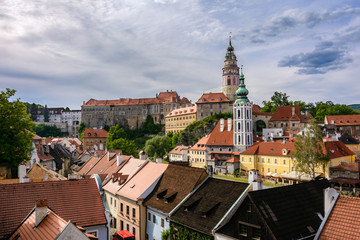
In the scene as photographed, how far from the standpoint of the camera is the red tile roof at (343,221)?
13062 mm

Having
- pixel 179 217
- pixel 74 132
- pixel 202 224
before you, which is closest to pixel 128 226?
pixel 179 217

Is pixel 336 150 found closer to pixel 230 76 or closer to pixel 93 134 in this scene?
pixel 93 134

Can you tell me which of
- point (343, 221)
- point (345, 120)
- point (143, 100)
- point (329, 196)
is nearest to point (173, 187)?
point (329, 196)

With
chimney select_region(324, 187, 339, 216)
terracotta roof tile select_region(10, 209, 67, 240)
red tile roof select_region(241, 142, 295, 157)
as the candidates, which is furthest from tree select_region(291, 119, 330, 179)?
terracotta roof tile select_region(10, 209, 67, 240)

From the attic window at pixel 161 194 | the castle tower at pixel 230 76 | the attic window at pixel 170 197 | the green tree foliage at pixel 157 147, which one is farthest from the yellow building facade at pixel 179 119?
the attic window at pixel 170 197

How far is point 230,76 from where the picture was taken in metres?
120

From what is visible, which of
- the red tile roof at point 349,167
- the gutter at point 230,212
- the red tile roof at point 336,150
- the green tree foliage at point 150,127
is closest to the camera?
the gutter at point 230,212

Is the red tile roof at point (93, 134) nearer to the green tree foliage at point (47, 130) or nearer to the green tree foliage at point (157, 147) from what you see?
the green tree foliage at point (157, 147)

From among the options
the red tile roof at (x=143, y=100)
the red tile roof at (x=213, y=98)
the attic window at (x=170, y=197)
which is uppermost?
the red tile roof at (x=143, y=100)

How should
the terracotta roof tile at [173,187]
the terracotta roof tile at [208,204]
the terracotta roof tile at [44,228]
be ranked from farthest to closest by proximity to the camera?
the terracotta roof tile at [173,187] < the terracotta roof tile at [208,204] < the terracotta roof tile at [44,228]

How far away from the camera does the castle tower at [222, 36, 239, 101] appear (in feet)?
392

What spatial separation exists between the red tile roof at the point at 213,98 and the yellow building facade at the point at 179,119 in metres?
5.08

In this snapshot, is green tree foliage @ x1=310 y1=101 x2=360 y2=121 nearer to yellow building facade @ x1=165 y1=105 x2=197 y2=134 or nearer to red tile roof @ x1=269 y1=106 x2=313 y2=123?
red tile roof @ x1=269 y1=106 x2=313 y2=123

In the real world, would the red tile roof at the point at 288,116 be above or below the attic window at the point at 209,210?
above
